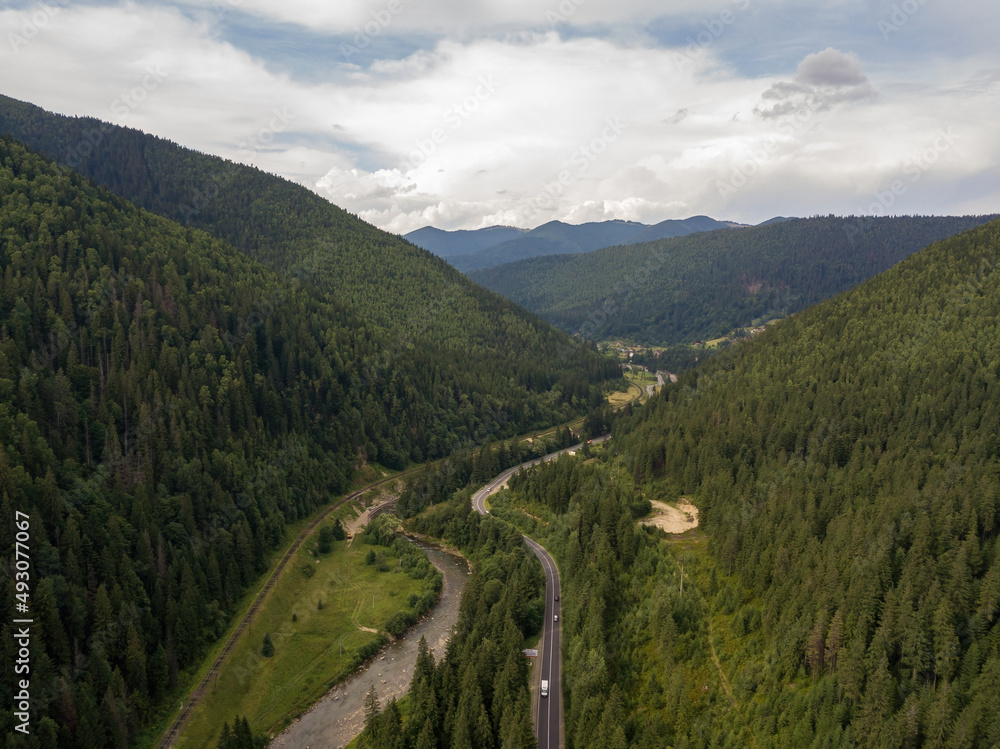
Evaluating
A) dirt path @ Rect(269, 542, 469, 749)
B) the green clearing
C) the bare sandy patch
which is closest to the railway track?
the green clearing

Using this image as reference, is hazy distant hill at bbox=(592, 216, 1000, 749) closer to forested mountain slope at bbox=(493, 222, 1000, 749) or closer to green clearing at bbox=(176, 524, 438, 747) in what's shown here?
forested mountain slope at bbox=(493, 222, 1000, 749)

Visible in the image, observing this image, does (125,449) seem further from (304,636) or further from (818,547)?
(818,547)

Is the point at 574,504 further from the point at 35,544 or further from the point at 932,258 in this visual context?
the point at 932,258

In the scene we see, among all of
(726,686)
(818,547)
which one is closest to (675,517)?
(818,547)

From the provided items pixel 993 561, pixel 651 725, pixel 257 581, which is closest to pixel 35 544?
pixel 257 581

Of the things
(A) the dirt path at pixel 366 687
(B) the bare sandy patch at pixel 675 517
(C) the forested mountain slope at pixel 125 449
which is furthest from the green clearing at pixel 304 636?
(B) the bare sandy patch at pixel 675 517
